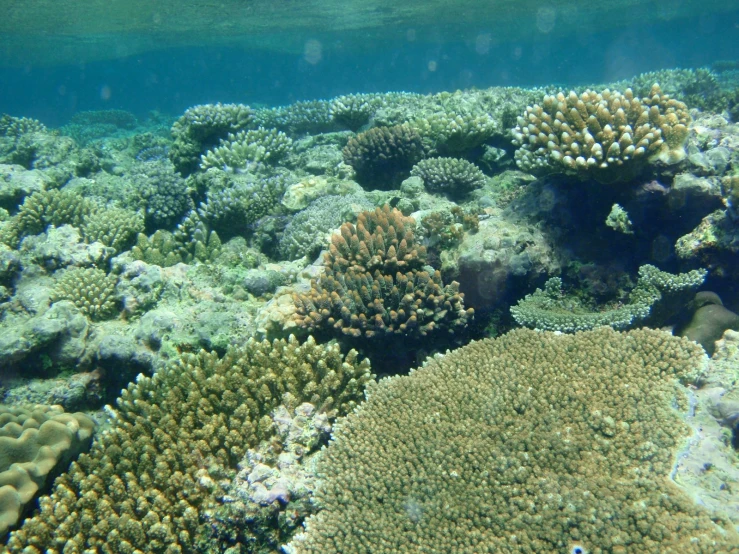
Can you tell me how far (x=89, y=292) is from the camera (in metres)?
6.57

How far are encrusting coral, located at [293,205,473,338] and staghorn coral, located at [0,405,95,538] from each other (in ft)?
8.35

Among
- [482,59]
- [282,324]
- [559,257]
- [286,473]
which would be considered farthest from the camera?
[482,59]

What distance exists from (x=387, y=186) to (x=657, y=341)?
6254 mm

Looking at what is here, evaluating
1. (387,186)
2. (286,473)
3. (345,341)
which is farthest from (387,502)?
(387,186)

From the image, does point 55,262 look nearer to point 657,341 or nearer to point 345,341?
point 345,341

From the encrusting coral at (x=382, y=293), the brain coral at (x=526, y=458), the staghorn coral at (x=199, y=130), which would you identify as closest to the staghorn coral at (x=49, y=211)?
the staghorn coral at (x=199, y=130)

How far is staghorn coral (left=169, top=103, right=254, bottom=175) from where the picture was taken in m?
11.3

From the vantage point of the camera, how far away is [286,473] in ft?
12.2

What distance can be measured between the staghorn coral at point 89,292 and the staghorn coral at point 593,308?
6123mm

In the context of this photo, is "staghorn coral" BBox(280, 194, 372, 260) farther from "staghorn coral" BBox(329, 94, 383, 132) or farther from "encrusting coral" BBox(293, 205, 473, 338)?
"staghorn coral" BBox(329, 94, 383, 132)

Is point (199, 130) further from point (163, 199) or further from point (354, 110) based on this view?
point (354, 110)

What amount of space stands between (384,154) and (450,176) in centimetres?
174

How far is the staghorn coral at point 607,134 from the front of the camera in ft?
17.3

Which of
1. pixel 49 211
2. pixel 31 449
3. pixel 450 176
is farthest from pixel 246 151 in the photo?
pixel 31 449
